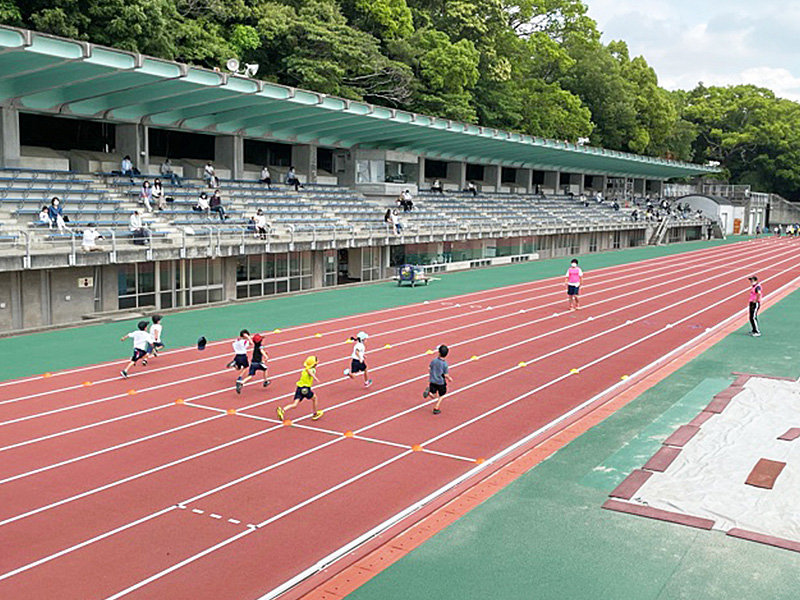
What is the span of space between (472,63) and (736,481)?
54243mm

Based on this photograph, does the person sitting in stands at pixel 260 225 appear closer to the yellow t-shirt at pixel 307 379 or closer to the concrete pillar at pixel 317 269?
the concrete pillar at pixel 317 269

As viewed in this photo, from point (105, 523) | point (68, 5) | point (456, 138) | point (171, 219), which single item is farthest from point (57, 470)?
point (456, 138)

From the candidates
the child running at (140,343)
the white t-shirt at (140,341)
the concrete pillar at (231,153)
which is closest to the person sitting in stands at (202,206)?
the concrete pillar at (231,153)

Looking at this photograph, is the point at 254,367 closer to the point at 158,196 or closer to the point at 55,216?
the point at 55,216

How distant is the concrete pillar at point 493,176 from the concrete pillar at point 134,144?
33395 millimetres

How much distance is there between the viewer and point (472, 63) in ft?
200

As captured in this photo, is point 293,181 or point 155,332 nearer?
point 155,332

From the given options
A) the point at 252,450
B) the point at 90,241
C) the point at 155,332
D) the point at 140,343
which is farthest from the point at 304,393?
the point at 90,241

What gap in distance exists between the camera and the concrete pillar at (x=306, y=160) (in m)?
41.9

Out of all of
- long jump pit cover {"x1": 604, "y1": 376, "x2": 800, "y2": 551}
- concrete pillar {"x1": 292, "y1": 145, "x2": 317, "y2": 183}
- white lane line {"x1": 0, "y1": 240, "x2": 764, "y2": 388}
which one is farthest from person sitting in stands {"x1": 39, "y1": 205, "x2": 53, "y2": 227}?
long jump pit cover {"x1": 604, "y1": 376, "x2": 800, "y2": 551}

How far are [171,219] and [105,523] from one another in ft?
69.2

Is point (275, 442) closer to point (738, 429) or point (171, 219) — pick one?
point (738, 429)

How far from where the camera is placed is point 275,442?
41.9ft

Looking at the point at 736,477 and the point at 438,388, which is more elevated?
the point at 438,388
